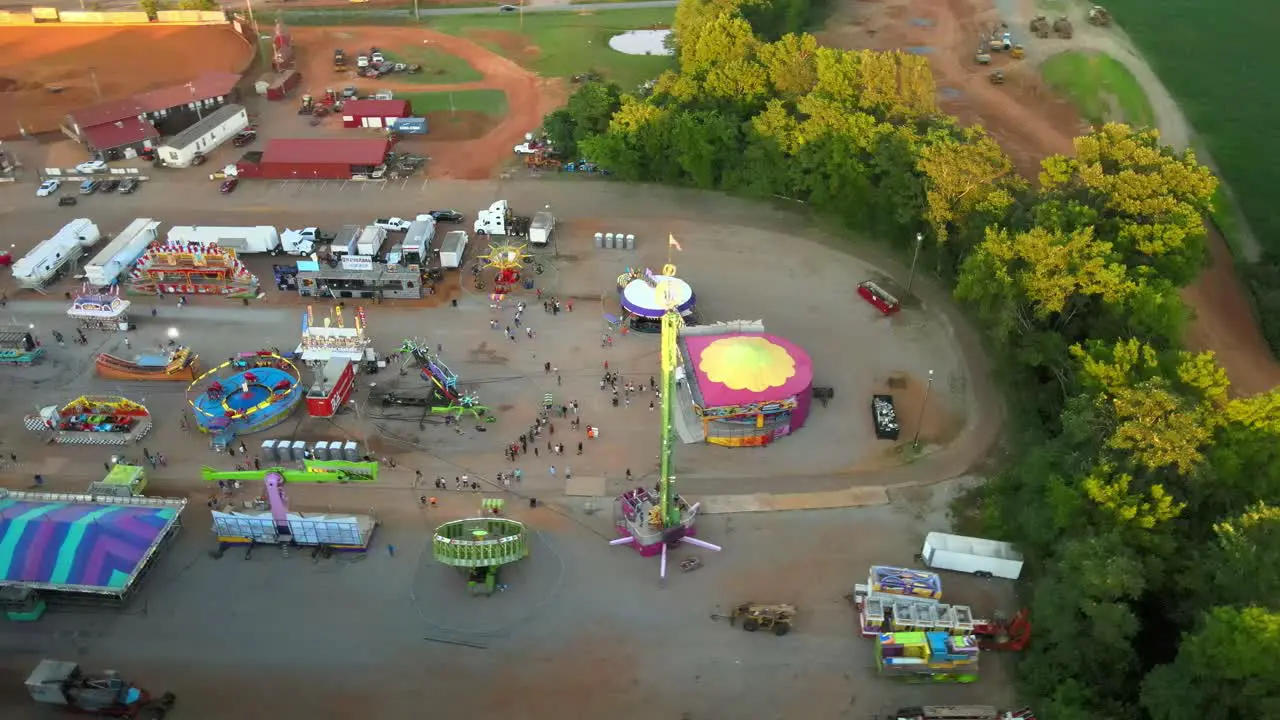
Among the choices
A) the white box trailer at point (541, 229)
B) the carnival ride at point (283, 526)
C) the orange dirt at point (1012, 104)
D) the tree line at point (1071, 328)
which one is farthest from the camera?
the white box trailer at point (541, 229)

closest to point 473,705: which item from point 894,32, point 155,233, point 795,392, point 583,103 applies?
point 795,392

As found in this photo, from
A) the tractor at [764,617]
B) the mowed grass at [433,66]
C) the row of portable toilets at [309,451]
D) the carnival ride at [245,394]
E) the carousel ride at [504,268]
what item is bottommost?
the tractor at [764,617]

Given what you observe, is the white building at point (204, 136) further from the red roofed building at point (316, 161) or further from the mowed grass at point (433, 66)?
the mowed grass at point (433, 66)

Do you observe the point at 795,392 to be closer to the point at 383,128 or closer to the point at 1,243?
the point at 383,128

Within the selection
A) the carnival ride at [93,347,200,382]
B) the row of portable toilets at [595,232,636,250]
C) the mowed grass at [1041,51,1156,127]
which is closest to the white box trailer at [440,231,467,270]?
the row of portable toilets at [595,232,636,250]

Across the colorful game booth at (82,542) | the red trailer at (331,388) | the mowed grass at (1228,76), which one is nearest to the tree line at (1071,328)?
the mowed grass at (1228,76)

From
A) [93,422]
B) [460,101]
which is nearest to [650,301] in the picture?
[93,422]
